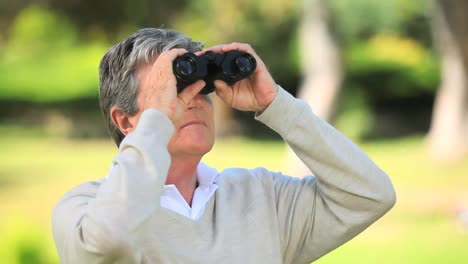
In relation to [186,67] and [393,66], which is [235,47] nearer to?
[186,67]

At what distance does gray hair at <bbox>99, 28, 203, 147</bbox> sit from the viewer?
1.85 m

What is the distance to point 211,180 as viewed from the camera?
6.28ft

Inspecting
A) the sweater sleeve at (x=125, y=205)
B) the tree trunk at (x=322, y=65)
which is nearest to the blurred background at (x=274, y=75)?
the tree trunk at (x=322, y=65)

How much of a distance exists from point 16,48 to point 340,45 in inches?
291

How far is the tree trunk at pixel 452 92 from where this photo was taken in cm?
952

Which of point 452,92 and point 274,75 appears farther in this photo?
point 274,75

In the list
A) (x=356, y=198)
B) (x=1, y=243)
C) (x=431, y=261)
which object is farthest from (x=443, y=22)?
(x=356, y=198)

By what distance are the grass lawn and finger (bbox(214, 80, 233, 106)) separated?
8.79 ft

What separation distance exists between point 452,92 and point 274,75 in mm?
2988

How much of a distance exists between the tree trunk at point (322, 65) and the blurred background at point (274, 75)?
0.01 meters

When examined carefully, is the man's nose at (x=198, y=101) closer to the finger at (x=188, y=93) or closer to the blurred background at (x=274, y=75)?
the finger at (x=188, y=93)

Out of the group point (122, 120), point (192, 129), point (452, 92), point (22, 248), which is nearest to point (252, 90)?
point (192, 129)

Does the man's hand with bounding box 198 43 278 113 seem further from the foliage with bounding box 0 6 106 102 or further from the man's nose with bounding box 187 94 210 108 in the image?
the foliage with bounding box 0 6 106 102

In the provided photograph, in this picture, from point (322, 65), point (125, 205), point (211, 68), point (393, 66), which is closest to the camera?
point (125, 205)
